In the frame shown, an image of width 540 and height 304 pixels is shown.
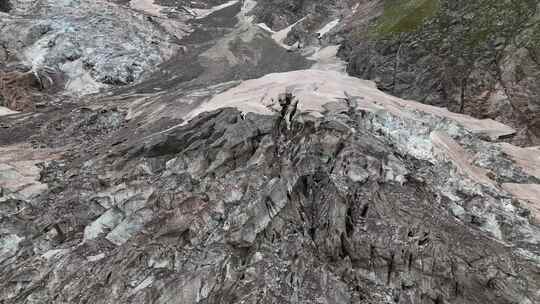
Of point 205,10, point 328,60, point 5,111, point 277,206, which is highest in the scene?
point 205,10

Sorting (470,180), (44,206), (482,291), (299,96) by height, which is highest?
(299,96)

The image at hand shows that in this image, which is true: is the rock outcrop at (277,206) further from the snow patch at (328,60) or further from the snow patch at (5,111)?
the snow patch at (328,60)

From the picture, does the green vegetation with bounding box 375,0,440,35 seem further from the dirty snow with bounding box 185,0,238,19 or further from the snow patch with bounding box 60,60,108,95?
the dirty snow with bounding box 185,0,238,19

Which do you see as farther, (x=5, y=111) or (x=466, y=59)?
(x=5, y=111)

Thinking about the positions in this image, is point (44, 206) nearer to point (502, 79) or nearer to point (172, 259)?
point (172, 259)

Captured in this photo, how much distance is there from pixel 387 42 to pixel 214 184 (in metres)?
32.3

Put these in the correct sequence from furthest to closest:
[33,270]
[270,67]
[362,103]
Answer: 1. [270,67]
2. [362,103]
3. [33,270]

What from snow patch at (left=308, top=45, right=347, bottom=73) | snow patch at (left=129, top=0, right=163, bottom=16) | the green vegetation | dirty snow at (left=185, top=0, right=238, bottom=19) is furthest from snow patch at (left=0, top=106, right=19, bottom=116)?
dirty snow at (left=185, top=0, right=238, bottom=19)

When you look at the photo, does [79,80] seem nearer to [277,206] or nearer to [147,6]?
[147,6]

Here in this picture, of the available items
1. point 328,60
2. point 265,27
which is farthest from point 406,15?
point 265,27

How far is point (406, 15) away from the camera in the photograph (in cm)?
4941

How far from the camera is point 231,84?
3994cm

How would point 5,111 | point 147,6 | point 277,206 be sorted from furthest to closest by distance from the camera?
point 147,6 < point 5,111 < point 277,206

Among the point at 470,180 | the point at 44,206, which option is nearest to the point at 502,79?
the point at 470,180
